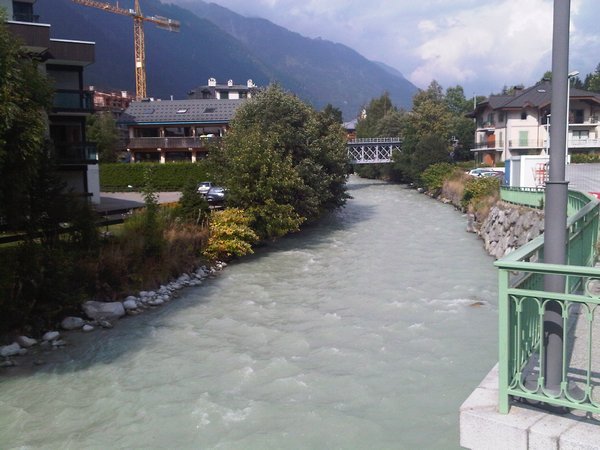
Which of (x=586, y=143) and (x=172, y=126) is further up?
(x=172, y=126)

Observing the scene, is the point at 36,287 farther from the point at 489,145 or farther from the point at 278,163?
the point at 489,145

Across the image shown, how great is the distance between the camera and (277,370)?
1093 centimetres

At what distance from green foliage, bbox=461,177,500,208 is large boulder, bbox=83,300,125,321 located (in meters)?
22.6

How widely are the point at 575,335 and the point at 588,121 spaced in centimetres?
6220

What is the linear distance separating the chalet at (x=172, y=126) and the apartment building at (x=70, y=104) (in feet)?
103

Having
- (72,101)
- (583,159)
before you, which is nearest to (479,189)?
(583,159)

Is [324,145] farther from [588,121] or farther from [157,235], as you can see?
[588,121]

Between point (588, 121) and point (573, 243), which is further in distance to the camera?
point (588, 121)

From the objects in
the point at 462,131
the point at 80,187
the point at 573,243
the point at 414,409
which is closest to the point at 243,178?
the point at 80,187

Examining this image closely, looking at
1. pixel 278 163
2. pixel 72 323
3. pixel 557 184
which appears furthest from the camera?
pixel 278 163

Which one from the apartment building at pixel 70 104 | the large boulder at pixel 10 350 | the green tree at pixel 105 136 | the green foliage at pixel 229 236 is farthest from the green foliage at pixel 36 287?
the green tree at pixel 105 136

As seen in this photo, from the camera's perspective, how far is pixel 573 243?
7125mm

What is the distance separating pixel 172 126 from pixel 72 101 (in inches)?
1503

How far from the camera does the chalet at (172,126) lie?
62.0 meters
